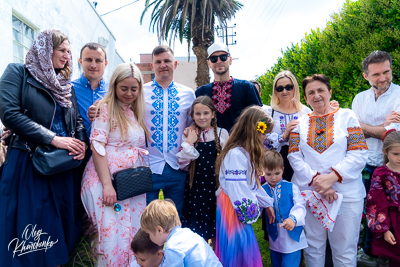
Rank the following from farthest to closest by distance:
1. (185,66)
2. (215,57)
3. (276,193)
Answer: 1. (185,66)
2. (215,57)
3. (276,193)

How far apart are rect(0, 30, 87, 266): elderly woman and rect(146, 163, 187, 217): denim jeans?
Answer: 2.56ft

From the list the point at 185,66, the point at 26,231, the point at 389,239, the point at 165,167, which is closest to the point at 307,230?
the point at 389,239

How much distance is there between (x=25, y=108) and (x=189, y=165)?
5.24 feet

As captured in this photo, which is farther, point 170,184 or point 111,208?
point 170,184

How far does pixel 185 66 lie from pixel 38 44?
30.2 meters

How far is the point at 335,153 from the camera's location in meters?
2.74

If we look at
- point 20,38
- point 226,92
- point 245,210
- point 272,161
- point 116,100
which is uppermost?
point 20,38

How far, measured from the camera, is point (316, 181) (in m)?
2.73

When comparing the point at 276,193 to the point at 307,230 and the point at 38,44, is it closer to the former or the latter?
the point at 307,230

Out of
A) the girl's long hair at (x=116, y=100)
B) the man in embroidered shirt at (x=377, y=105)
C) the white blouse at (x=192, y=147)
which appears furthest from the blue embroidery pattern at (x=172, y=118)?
the man in embroidered shirt at (x=377, y=105)

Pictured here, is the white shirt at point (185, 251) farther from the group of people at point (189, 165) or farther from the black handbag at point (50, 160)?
the black handbag at point (50, 160)

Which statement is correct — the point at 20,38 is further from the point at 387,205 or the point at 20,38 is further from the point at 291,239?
the point at 387,205

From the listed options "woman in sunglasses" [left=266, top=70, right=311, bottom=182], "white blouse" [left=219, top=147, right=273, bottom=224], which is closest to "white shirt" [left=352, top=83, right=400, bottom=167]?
"woman in sunglasses" [left=266, top=70, right=311, bottom=182]

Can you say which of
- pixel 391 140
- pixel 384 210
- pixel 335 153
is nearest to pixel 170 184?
pixel 335 153
